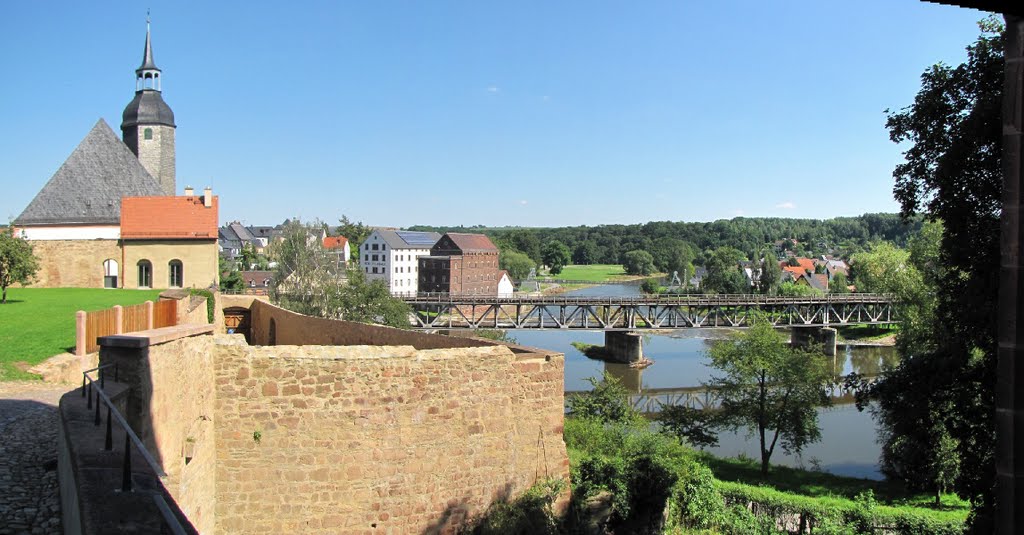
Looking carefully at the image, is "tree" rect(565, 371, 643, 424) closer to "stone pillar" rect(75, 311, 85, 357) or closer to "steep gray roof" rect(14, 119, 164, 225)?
"stone pillar" rect(75, 311, 85, 357)

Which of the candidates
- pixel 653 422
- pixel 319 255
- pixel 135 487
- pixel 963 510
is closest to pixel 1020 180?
pixel 135 487

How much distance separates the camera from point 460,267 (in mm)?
87000

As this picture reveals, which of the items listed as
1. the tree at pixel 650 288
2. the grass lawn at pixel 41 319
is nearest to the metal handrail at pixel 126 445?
the grass lawn at pixel 41 319

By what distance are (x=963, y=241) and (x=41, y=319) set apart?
62.6 feet

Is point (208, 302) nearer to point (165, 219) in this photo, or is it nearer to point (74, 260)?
point (165, 219)

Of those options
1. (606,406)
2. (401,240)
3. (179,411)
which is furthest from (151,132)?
(401,240)

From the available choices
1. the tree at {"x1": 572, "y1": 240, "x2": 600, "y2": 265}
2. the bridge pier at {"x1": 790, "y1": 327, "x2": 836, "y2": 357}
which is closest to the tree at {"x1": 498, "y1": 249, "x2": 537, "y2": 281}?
the tree at {"x1": 572, "y1": 240, "x2": 600, "y2": 265}

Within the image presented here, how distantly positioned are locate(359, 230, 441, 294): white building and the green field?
4897 centimetres

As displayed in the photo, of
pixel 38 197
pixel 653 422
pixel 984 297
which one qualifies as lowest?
pixel 653 422

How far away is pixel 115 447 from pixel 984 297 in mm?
9947

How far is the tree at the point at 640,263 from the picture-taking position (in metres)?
152

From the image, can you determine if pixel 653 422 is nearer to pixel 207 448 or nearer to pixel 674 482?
pixel 674 482

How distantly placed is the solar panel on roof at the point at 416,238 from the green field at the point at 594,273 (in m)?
45.7

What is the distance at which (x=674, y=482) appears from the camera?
1376 cm
